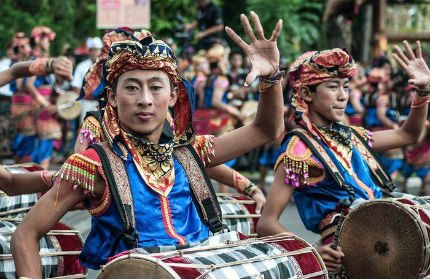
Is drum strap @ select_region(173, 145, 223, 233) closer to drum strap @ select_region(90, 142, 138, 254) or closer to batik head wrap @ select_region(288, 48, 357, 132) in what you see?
drum strap @ select_region(90, 142, 138, 254)

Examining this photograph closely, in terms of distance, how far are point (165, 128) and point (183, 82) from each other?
0.24 m

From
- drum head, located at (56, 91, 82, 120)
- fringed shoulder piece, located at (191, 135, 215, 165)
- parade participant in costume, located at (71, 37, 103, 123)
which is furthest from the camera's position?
drum head, located at (56, 91, 82, 120)

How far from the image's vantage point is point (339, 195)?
4969 millimetres

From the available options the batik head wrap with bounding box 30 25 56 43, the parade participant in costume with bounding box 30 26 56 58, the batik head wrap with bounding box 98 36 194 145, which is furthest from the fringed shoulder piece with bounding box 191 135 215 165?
the batik head wrap with bounding box 30 25 56 43

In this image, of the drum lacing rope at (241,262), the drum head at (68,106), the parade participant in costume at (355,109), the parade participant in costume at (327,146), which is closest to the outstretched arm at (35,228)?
the drum lacing rope at (241,262)

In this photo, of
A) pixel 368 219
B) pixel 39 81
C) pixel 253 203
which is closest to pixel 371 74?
pixel 39 81

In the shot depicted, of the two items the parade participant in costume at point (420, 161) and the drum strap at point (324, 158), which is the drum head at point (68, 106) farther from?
the drum strap at point (324, 158)

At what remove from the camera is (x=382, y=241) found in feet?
14.2

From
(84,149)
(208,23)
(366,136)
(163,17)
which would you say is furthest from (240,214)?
(163,17)

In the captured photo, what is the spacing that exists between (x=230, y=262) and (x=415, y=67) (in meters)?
2.56

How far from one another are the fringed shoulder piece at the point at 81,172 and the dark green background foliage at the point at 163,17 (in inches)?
673

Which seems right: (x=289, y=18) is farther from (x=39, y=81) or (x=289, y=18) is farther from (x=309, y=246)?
(x=309, y=246)

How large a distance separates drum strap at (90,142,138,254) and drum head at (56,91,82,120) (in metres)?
8.09

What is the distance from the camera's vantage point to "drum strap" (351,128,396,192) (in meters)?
5.21
